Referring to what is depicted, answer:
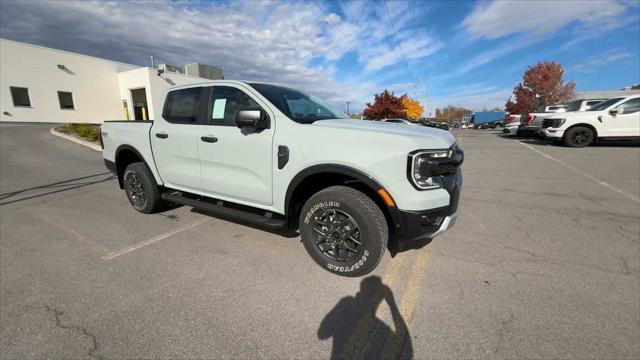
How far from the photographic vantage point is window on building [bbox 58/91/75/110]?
23.1 meters

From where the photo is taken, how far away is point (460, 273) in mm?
2789

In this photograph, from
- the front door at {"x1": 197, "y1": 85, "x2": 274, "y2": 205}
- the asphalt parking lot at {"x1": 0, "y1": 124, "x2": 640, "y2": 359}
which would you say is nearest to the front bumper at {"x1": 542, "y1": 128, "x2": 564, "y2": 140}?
the asphalt parking lot at {"x1": 0, "y1": 124, "x2": 640, "y2": 359}

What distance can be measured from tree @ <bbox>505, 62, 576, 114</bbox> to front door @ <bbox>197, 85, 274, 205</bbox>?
58.7 m

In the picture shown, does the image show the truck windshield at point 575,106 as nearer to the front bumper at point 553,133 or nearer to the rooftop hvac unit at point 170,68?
the front bumper at point 553,133

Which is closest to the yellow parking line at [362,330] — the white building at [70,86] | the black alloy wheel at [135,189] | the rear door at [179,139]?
the rear door at [179,139]

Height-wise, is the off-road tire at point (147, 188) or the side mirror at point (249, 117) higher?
the side mirror at point (249, 117)

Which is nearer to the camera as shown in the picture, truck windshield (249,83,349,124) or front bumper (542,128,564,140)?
truck windshield (249,83,349,124)

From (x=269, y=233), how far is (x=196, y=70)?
31.5 metres

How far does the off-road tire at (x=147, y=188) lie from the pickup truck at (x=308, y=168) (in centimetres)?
21

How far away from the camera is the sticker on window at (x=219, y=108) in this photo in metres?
3.43

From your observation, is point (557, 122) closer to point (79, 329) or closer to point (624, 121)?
point (624, 121)

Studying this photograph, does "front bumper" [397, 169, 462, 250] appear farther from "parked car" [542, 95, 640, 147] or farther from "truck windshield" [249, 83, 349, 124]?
"parked car" [542, 95, 640, 147]

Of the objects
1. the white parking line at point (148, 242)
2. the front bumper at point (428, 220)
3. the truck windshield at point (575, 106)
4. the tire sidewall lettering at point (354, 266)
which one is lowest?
the white parking line at point (148, 242)

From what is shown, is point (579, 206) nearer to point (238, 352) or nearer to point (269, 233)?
point (269, 233)
